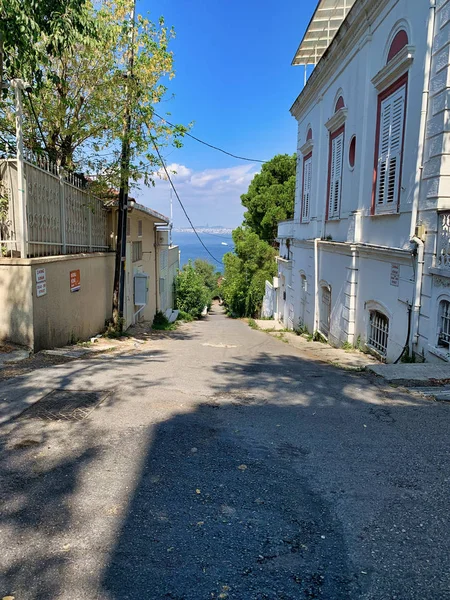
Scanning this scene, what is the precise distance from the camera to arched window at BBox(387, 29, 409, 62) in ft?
28.0

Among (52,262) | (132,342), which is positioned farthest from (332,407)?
(132,342)

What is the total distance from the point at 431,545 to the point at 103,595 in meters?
1.75

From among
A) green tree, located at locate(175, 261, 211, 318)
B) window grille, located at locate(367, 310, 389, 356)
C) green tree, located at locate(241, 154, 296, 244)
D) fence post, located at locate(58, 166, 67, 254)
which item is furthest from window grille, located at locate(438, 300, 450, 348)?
green tree, located at locate(241, 154, 296, 244)

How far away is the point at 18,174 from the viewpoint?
7066 mm

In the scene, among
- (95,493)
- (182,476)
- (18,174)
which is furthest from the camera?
(18,174)

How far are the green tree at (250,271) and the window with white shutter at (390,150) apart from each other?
2039cm

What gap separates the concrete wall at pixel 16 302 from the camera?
701 centimetres

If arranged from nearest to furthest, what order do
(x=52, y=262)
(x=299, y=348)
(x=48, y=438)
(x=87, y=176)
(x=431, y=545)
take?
(x=431, y=545) → (x=48, y=438) → (x=52, y=262) → (x=87, y=176) → (x=299, y=348)

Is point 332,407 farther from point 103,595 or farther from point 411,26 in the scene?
point 411,26

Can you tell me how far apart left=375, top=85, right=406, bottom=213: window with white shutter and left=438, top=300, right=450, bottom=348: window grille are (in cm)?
256

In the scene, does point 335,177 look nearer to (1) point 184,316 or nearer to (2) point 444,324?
(2) point 444,324

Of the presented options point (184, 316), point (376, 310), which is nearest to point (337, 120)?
point (376, 310)

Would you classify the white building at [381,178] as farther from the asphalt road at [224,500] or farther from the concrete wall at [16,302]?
the concrete wall at [16,302]

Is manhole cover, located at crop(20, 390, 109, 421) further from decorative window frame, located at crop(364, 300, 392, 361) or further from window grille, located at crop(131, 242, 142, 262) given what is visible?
window grille, located at crop(131, 242, 142, 262)
